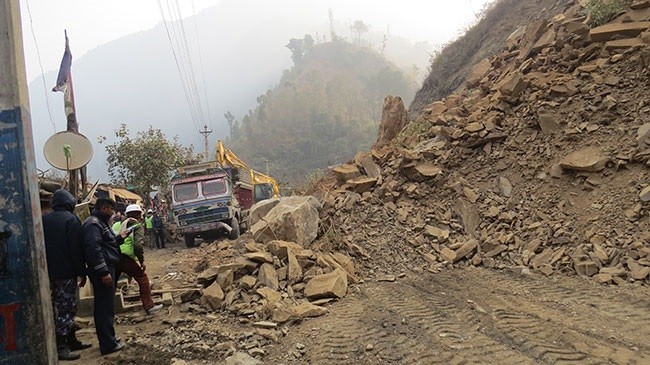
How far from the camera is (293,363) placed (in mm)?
3711

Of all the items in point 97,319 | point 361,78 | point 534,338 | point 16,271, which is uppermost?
point 361,78

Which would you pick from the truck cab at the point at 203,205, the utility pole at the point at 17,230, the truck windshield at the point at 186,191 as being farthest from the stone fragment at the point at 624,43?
the truck windshield at the point at 186,191

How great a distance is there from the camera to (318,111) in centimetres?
8238

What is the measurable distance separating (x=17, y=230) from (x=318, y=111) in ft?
265

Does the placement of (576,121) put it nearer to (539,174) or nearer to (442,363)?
(539,174)

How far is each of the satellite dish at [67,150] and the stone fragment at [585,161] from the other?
714cm

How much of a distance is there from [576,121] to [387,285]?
4.37 metres

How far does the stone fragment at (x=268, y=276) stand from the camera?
5.37 m

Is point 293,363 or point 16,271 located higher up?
point 16,271

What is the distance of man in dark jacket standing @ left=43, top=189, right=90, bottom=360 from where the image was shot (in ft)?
13.0

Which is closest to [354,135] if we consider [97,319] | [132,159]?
[132,159]

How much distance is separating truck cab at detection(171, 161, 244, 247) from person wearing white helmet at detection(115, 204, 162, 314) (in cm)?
803

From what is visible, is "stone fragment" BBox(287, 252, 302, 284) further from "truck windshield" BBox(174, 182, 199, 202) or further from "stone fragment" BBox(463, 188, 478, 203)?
"truck windshield" BBox(174, 182, 199, 202)

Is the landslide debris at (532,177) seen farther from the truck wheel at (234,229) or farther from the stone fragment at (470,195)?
the truck wheel at (234,229)
